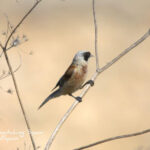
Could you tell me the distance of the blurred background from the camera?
30.5 ft

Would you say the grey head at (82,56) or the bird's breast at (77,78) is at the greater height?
the grey head at (82,56)

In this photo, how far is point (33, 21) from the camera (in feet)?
52.8

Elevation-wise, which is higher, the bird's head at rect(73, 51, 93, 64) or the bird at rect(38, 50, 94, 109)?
the bird's head at rect(73, 51, 93, 64)

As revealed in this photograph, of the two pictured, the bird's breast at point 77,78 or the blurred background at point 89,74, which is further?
the blurred background at point 89,74

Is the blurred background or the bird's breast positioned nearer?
the bird's breast

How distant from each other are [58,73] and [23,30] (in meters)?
2.76

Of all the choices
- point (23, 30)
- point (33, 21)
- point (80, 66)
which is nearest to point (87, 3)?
point (33, 21)

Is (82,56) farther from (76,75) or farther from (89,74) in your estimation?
(89,74)

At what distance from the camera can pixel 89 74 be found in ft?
38.5

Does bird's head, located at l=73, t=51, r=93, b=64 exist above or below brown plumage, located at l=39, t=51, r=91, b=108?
above

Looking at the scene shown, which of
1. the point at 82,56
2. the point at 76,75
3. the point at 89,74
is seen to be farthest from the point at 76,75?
the point at 89,74

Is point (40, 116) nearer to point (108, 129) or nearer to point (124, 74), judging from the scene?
point (108, 129)

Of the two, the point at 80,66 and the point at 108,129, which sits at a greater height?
the point at 80,66

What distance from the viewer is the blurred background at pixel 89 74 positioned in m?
9.30
